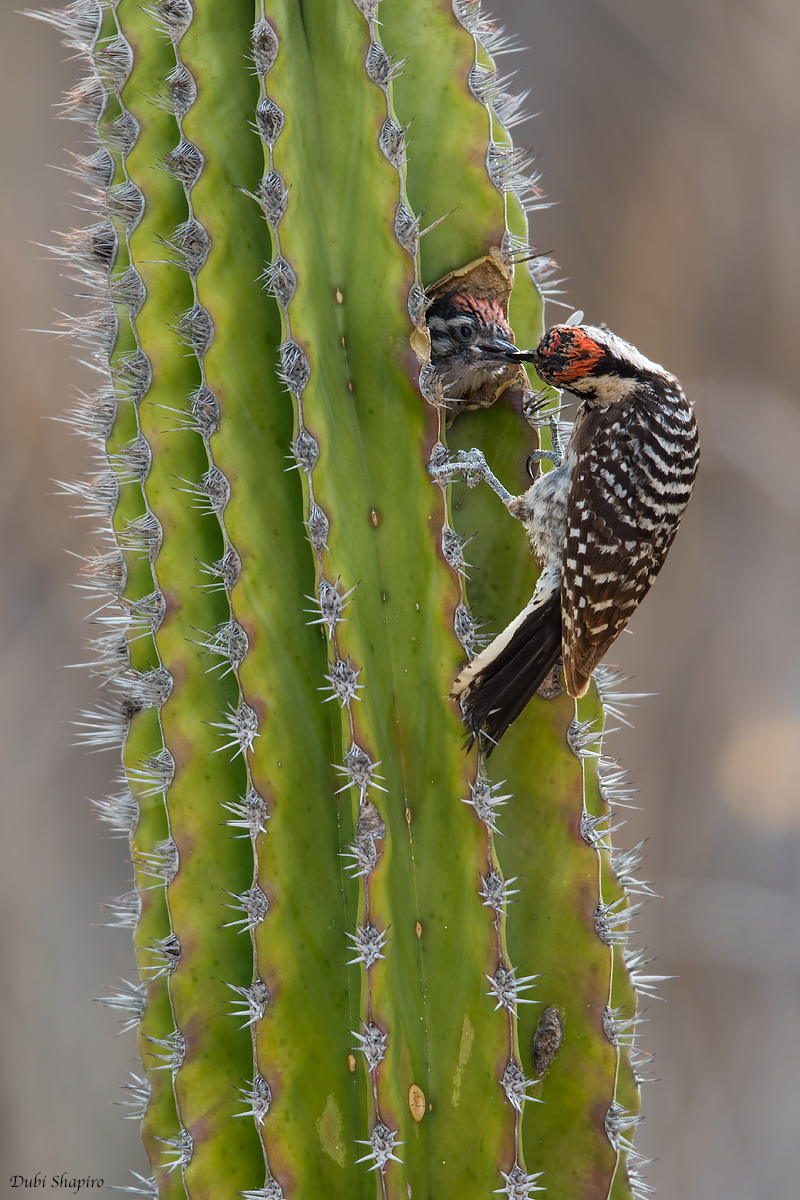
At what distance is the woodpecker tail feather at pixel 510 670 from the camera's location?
0.86 metres

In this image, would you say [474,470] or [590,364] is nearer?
[474,470]

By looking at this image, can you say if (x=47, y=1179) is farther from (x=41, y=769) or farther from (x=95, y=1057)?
(x=41, y=769)

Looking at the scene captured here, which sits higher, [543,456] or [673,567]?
[543,456]

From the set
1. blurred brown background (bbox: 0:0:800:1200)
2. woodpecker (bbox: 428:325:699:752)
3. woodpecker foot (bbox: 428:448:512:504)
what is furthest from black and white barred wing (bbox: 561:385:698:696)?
blurred brown background (bbox: 0:0:800:1200)

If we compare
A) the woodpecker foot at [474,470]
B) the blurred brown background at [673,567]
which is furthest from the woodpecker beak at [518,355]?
the blurred brown background at [673,567]

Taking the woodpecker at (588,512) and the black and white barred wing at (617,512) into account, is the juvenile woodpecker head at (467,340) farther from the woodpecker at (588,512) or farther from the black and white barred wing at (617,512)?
the black and white barred wing at (617,512)

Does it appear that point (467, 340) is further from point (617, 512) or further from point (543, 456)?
point (617, 512)

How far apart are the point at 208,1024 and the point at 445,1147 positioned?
251mm

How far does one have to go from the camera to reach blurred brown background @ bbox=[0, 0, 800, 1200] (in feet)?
6.17

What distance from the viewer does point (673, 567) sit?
2301mm

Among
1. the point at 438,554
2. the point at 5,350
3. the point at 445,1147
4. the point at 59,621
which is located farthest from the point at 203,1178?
the point at 5,350

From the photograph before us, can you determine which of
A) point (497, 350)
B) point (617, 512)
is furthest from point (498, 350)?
point (617, 512)

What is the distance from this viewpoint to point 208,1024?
910mm

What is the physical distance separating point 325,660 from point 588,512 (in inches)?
14.5
